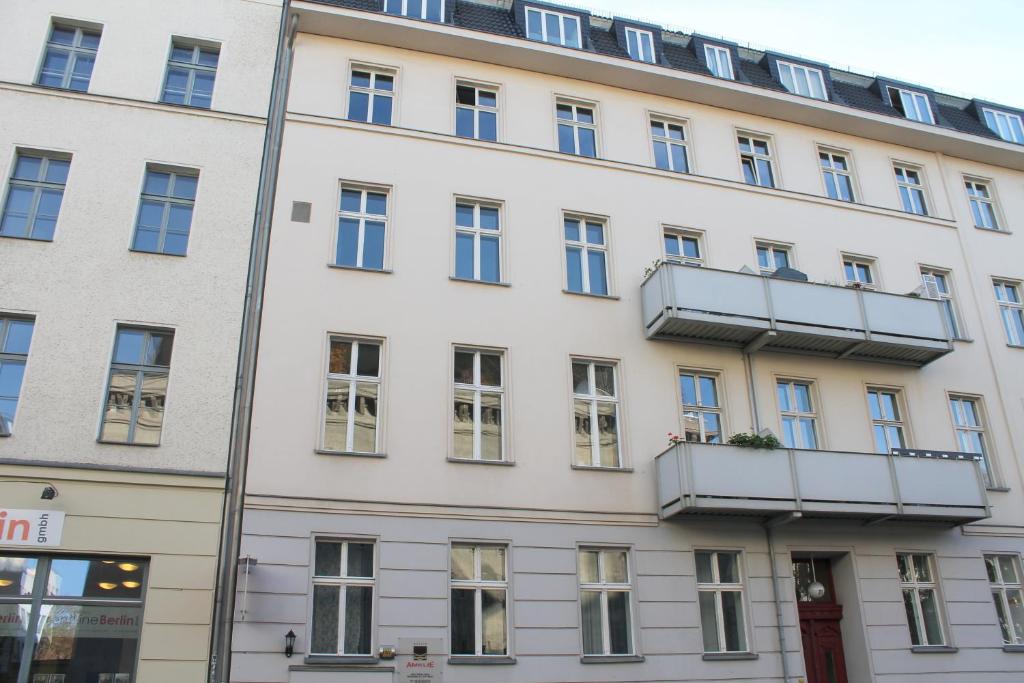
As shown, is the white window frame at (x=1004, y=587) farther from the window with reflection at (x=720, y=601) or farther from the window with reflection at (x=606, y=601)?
the window with reflection at (x=606, y=601)

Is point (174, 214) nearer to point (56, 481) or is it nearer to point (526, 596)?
point (56, 481)

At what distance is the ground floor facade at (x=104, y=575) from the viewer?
11.4 metres

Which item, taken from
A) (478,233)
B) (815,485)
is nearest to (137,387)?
(478,233)

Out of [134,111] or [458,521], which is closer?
[458,521]

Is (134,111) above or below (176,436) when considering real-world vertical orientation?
above

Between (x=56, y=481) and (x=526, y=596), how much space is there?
696 cm

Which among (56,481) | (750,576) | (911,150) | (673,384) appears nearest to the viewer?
(56,481)

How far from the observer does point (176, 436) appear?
12602 millimetres

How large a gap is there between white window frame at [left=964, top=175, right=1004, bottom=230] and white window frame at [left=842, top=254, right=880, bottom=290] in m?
3.71

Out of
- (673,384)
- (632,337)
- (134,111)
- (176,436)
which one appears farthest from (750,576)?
(134,111)

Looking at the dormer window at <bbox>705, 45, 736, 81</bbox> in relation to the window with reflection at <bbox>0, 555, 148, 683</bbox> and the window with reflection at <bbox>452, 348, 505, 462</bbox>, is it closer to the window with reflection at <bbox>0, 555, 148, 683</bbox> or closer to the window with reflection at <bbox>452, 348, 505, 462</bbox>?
the window with reflection at <bbox>452, 348, 505, 462</bbox>

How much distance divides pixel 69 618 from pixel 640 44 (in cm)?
1551

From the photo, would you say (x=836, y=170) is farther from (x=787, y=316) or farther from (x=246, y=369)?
(x=246, y=369)

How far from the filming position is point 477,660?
1245cm
